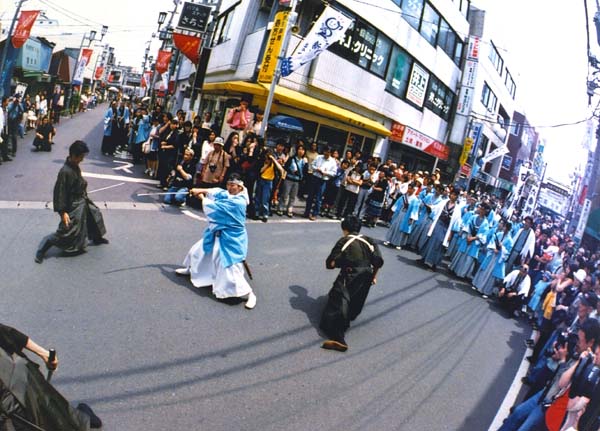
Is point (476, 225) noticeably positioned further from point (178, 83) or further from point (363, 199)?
point (178, 83)

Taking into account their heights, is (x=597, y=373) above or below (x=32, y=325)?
above

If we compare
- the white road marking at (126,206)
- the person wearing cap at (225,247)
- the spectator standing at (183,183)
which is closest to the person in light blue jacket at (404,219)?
the white road marking at (126,206)

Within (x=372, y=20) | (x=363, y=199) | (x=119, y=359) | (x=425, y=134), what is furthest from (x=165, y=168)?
(x=425, y=134)

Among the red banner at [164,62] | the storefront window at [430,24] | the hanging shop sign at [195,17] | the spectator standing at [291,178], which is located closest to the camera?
the spectator standing at [291,178]

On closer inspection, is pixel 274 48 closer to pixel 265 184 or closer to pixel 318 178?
pixel 318 178

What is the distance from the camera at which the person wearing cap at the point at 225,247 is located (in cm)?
521

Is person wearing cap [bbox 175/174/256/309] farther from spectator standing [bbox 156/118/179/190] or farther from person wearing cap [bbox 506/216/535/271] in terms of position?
person wearing cap [bbox 506/216/535/271]

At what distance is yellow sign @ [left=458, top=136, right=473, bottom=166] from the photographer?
1059 inches

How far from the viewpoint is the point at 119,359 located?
143 inches

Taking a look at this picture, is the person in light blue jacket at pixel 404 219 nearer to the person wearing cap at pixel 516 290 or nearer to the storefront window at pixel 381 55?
the person wearing cap at pixel 516 290

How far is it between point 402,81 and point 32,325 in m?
19.7

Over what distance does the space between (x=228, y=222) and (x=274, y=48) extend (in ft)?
30.3

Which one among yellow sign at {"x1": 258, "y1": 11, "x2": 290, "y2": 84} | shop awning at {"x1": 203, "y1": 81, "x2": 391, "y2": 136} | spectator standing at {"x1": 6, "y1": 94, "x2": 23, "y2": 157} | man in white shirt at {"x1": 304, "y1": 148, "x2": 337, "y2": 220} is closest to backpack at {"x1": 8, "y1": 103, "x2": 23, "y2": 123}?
spectator standing at {"x1": 6, "y1": 94, "x2": 23, "y2": 157}

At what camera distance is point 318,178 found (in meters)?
10.8
